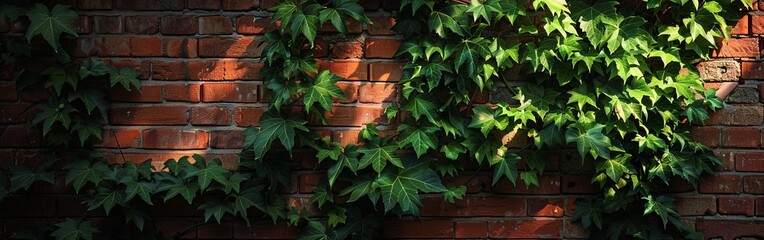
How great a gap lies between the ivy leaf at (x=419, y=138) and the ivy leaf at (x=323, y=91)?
25 centimetres

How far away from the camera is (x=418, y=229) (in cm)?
285

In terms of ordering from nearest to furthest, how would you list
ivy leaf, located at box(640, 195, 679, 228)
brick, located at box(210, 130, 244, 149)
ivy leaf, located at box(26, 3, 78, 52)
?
1. ivy leaf, located at box(26, 3, 78, 52)
2. ivy leaf, located at box(640, 195, 679, 228)
3. brick, located at box(210, 130, 244, 149)

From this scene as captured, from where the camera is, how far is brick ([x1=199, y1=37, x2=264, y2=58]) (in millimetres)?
2785

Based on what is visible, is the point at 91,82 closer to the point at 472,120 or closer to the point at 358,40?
the point at 358,40

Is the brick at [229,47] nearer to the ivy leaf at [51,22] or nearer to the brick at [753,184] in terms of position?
the ivy leaf at [51,22]

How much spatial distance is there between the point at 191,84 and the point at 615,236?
1591 mm

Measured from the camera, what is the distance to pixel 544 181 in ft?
9.33

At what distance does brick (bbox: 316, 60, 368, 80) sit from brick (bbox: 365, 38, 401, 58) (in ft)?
0.17

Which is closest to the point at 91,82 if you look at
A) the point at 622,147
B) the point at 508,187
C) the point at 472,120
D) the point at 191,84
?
the point at 191,84

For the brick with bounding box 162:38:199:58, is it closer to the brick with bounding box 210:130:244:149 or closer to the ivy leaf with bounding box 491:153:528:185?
the brick with bounding box 210:130:244:149

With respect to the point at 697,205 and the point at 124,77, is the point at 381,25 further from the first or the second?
the point at 697,205

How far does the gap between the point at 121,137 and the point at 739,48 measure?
2.23 meters

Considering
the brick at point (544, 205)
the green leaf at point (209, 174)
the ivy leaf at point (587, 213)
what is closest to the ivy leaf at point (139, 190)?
the green leaf at point (209, 174)

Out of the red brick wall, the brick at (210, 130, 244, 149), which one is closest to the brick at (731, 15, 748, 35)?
the red brick wall
